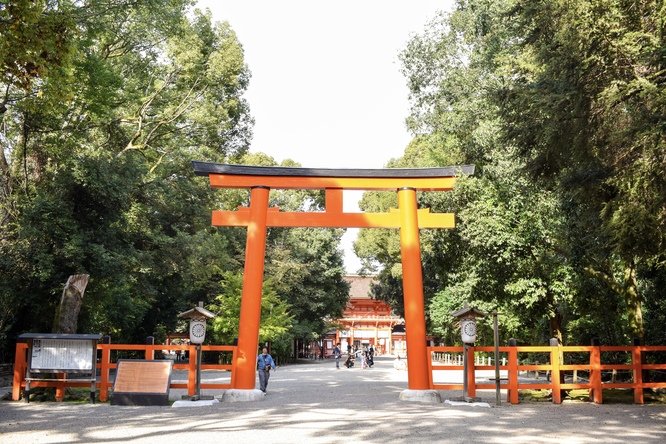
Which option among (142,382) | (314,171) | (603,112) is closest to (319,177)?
(314,171)

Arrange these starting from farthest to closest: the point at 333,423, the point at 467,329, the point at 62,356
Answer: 1. the point at 467,329
2. the point at 62,356
3. the point at 333,423

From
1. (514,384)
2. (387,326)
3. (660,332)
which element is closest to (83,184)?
(514,384)

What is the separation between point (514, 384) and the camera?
43.1 ft

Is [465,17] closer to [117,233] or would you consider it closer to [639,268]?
[639,268]

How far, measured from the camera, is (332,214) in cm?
1470

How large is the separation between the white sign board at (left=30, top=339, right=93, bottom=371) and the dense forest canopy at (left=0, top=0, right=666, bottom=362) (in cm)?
415

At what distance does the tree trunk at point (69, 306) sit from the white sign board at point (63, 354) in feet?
7.06

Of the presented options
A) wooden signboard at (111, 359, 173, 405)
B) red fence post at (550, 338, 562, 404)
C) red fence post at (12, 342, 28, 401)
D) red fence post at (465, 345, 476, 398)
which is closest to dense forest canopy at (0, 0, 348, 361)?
red fence post at (12, 342, 28, 401)

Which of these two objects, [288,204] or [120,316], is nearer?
[120,316]

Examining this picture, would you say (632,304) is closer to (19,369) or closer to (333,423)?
(333,423)

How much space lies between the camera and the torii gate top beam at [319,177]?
576 inches

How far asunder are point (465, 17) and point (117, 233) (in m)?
14.3

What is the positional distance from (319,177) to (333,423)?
6566mm

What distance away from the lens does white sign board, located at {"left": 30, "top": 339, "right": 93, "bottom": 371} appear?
12.8 metres
